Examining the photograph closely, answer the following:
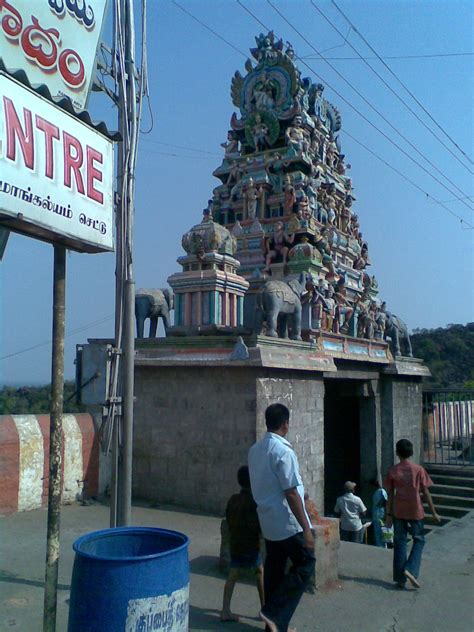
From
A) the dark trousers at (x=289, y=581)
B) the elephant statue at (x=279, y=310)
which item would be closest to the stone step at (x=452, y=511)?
the elephant statue at (x=279, y=310)

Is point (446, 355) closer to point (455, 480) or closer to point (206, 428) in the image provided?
point (455, 480)

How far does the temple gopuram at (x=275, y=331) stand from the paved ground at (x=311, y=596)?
5.95ft

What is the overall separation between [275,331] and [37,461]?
4126mm

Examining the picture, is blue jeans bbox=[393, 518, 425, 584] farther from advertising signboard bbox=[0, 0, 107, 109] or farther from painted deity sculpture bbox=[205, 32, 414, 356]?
painted deity sculpture bbox=[205, 32, 414, 356]

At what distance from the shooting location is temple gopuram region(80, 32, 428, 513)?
828 cm

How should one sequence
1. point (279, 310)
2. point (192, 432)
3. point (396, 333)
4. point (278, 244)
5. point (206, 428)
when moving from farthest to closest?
point (278, 244)
point (396, 333)
point (279, 310)
point (192, 432)
point (206, 428)

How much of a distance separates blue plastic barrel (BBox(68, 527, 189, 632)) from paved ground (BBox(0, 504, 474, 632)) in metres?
1.63

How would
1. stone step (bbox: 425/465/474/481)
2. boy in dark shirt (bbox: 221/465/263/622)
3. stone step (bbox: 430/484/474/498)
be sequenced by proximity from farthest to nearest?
1. stone step (bbox: 425/465/474/481)
2. stone step (bbox: 430/484/474/498)
3. boy in dark shirt (bbox: 221/465/263/622)

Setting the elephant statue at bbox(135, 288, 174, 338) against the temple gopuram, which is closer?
the temple gopuram

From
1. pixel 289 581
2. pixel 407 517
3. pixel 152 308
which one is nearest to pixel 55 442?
pixel 289 581

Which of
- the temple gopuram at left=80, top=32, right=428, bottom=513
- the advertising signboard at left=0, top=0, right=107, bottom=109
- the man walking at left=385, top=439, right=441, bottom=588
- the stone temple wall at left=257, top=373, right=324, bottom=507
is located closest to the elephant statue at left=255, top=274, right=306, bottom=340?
the temple gopuram at left=80, top=32, right=428, bottom=513

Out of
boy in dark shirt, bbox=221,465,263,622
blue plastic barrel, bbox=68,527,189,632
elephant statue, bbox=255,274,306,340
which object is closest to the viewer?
blue plastic barrel, bbox=68,527,189,632

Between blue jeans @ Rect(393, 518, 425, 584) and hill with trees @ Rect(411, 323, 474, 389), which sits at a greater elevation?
hill with trees @ Rect(411, 323, 474, 389)

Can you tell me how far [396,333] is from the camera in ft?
50.0
